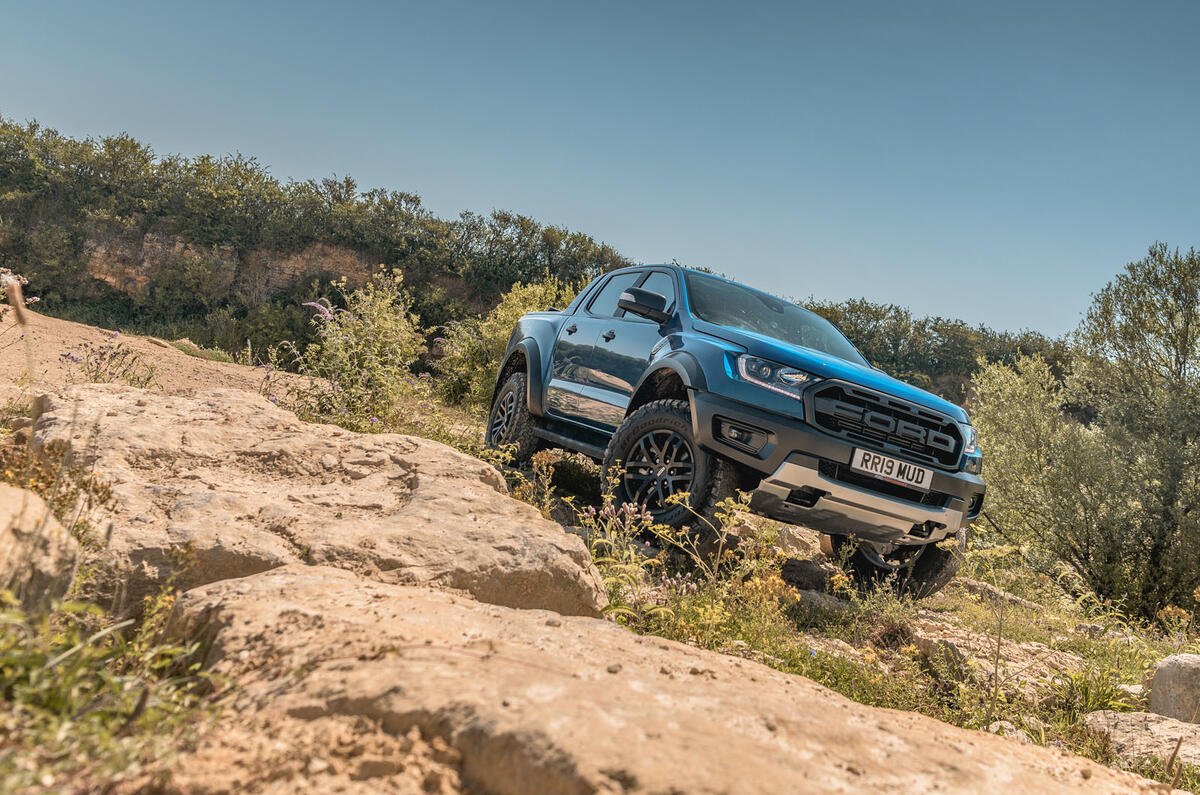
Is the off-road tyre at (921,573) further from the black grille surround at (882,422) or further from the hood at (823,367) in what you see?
the hood at (823,367)

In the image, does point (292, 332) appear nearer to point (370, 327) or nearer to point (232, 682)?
point (370, 327)

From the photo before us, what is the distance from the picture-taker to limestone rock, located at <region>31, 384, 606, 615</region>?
2641 mm

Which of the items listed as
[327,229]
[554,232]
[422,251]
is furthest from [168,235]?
[554,232]

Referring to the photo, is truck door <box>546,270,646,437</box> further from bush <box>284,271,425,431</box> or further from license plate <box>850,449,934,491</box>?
license plate <box>850,449,934,491</box>

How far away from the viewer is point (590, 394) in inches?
235

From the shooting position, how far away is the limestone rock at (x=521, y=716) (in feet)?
4.37

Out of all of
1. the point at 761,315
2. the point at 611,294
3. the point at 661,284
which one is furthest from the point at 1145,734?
the point at 611,294

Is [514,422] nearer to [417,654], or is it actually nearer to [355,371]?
[355,371]

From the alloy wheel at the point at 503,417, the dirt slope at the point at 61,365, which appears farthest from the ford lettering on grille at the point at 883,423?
the dirt slope at the point at 61,365

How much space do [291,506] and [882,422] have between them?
3.29 m

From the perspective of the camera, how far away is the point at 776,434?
4332 mm

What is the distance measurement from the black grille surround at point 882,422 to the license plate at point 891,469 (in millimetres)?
60

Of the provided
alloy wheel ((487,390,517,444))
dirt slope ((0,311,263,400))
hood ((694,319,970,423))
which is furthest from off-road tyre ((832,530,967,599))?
dirt slope ((0,311,263,400))

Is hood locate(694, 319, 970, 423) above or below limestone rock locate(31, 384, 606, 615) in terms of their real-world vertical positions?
above
